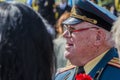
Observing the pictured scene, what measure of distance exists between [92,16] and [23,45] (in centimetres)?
204

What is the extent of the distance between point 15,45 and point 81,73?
175cm

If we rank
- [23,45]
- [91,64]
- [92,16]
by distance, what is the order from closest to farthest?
1. [23,45]
2. [91,64]
3. [92,16]

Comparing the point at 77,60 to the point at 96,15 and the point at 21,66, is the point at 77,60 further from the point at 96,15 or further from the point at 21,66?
the point at 21,66

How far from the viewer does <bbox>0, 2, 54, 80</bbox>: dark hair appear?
84.6 inches

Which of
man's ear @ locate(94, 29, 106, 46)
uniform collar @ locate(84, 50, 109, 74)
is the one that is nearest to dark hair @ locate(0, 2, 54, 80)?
uniform collar @ locate(84, 50, 109, 74)

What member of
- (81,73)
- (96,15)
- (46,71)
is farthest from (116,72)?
(46,71)

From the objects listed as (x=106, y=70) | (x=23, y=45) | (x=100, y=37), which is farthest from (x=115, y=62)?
(x=23, y=45)

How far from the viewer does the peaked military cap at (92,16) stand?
4.07m

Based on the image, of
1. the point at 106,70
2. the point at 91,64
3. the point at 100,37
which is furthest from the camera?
the point at 100,37

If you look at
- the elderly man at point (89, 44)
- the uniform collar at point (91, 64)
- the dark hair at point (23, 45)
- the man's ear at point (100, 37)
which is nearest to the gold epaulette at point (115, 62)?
the elderly man at point (89, 44)

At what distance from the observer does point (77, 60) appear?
3965 millimetres

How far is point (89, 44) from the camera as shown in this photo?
4047 mm

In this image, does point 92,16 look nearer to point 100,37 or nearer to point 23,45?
point 100,37

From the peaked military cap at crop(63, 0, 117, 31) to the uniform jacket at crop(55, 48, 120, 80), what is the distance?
10.2 inches
